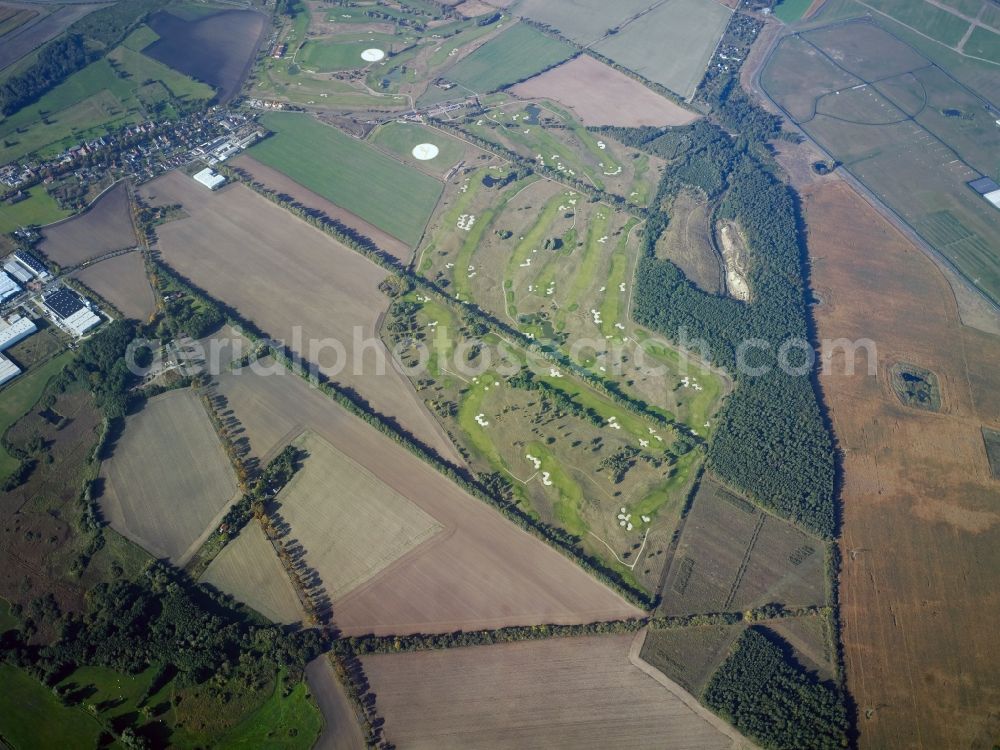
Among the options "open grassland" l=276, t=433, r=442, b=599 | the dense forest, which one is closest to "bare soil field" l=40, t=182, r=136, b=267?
"open grassland" l=276, t=433, r=442, b=599

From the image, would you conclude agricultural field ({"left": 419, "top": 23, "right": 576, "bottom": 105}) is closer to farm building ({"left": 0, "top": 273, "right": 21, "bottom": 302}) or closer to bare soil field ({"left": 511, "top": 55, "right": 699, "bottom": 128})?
bare soil field ({"left": 511, "top": 55, "right": 699, "bottom": 128})

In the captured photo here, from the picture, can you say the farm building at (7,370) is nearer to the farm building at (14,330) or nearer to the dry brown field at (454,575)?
the farm building at (14,330)

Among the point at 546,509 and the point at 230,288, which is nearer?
the point at 546,509

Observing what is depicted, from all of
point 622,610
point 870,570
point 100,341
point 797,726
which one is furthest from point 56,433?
point 870,570

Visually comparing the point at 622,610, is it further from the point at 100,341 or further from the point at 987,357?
the point at 100,341

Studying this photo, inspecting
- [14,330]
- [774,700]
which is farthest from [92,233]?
[774,700]

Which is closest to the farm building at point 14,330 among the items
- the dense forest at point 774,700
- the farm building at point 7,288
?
the farm building at point 7,288
